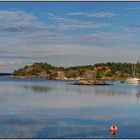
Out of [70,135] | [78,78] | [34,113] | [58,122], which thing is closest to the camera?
[70,135]

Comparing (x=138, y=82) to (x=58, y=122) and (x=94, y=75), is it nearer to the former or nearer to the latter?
(x=94, y=75)

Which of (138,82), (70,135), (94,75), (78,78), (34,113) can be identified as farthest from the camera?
(78,78)

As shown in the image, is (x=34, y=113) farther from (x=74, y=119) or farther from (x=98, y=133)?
(x=98, y=133)

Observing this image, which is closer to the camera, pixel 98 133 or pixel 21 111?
A: pixel 98 133

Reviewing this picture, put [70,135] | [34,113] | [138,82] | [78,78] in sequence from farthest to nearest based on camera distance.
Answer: [78,78]
[138,82]
[34,113]
[70,135]

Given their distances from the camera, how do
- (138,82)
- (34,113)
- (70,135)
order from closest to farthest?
(70,135) → (34,113) → (138,82)

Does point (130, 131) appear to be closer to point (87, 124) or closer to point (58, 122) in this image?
point (87, 124)

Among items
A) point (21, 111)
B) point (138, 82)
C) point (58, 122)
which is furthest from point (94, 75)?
point (58, 122)

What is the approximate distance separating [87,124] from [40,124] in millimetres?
1003

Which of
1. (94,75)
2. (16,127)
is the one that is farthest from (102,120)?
(94,75)

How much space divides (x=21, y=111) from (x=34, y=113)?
745mm

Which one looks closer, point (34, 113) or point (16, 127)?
point (16, 127)

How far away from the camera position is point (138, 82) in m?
38.5

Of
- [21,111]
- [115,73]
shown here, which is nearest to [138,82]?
[115,73]
